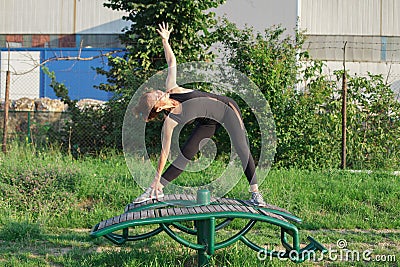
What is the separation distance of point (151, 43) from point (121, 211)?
3.87m

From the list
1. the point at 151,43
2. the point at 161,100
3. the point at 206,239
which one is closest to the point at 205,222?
the point at 206,239

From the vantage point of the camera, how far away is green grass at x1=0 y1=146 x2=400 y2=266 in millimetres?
4391

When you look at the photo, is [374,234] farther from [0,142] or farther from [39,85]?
[39,85]

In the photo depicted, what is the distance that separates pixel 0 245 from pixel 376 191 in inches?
178

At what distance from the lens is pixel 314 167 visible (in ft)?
28.3

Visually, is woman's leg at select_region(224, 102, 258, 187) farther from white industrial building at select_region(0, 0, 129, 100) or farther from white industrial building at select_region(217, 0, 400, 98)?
white industrial building at select_region(0, 0, 129, 100)

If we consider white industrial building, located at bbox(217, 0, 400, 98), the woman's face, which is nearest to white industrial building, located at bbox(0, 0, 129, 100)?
white industrial building, located at bbox(217, 0, 400, 98)

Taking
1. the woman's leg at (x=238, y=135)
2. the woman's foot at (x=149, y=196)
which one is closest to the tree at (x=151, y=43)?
the woman's foot at (x=149, y=196)

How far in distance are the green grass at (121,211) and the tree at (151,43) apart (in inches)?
56.9

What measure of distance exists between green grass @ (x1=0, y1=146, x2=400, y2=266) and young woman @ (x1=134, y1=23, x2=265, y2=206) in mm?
646

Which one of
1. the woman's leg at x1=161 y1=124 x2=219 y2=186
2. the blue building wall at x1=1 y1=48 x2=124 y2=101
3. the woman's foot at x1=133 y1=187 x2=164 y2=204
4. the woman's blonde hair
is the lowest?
the woman's foot at x1=133 y1=187 x2=164 y2=204

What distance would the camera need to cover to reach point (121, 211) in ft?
20.0

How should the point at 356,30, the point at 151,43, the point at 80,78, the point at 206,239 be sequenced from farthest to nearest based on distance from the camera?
the point at 356,30 < the point at 80,78 < the point at 151,43 < the point at 206,239

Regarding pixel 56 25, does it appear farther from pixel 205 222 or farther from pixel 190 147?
pixel 205 222
